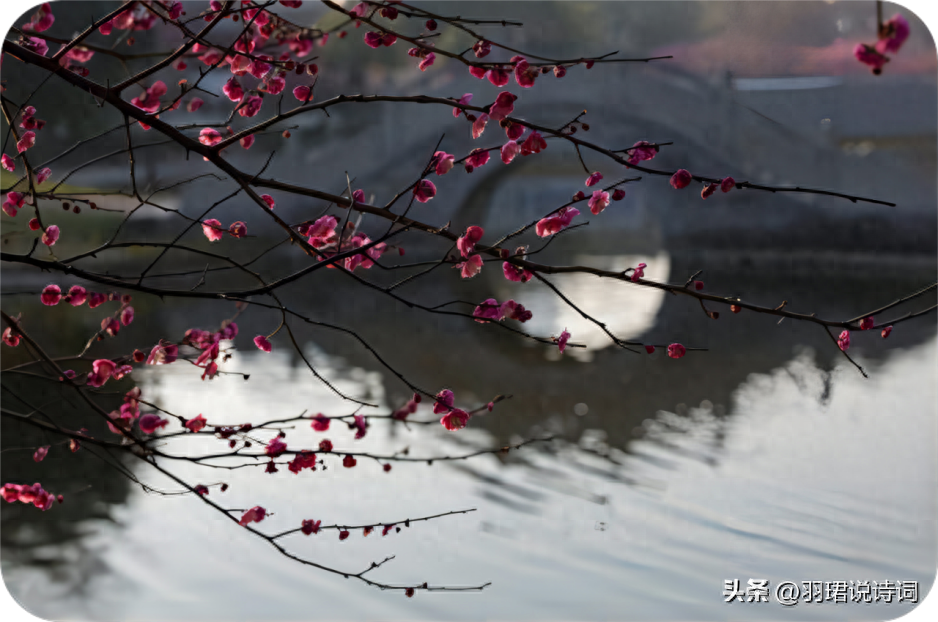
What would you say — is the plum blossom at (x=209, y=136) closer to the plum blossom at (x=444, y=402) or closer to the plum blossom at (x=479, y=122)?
the plum blossom at (x=479, y=122)

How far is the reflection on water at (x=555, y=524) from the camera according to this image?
242 cm

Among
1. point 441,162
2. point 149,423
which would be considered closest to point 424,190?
point 441,162

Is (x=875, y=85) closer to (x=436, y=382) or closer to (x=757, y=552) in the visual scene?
(x=436, y=382)

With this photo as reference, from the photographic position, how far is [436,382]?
5258 mm

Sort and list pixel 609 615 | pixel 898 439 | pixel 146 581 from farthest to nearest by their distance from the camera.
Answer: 1. pixel 898 439
2. pixel 146 581
3. pixel 609 615

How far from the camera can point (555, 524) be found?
2.92 meters

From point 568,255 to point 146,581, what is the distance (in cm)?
1012

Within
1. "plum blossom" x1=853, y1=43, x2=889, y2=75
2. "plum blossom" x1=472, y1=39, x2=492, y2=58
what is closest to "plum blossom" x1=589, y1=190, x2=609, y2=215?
"plum blossom" x1=472, y1=39, x2=492, y2=58

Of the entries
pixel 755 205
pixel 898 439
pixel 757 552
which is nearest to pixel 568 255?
pixel 755 205

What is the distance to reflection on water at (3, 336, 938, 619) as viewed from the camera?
95.3 inches

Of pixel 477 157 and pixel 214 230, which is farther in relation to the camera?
pixel 214 230

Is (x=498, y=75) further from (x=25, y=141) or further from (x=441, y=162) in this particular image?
(x=25, y=141)

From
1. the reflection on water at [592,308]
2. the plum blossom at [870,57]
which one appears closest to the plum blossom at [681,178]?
the plum blossom at [870,57]

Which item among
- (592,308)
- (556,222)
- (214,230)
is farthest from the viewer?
(592,308)
